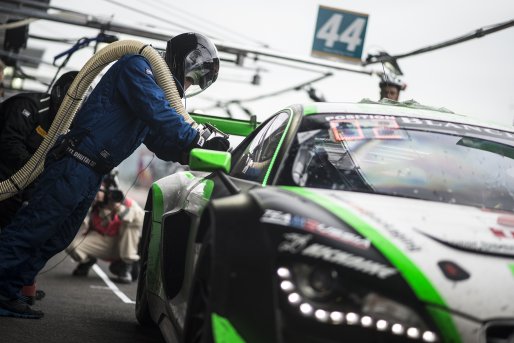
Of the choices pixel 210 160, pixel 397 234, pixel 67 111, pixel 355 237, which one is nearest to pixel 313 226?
pixel 355 237

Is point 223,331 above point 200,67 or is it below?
below

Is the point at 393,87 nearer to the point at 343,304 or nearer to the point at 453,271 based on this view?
the point at 453,271

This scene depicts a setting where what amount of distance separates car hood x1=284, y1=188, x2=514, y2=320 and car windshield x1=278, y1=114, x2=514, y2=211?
380mm

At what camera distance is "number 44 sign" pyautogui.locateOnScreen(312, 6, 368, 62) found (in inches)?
721

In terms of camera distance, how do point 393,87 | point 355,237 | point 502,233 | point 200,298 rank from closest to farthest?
point 355,237 < point 502,233 < point 200,298 < point 393,87

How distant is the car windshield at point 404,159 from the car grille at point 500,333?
103cm

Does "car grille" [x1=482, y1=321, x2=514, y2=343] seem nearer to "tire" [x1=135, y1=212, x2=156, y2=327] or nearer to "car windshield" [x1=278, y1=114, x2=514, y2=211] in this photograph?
"car windshield" [x1=278, y1=114, x2=514, y2=211]

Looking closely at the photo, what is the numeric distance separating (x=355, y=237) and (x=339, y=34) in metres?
15.5

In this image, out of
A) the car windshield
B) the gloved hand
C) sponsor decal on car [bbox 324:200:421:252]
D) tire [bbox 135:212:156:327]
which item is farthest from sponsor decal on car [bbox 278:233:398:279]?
tire [bbox 135:212:156:327]

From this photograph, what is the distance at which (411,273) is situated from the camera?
3.22 m

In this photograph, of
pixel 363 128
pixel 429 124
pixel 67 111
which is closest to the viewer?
pixel 363 128

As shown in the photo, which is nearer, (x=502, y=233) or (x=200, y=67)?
(x=502, y=233)

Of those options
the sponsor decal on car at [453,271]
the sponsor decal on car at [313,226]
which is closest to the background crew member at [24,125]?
the sponsor decal on car at [313,226]

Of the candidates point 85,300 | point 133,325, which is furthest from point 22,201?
point 133,325
